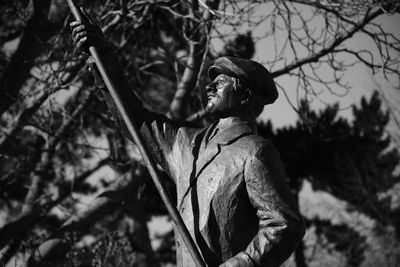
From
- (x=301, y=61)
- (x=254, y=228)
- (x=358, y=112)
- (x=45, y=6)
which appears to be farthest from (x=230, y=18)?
(x=358, y=112)

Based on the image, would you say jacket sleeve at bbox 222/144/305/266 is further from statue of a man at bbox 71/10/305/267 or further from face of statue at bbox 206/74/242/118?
face of statue at bbox 206/74/242/118

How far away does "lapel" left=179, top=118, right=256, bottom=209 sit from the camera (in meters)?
3.18

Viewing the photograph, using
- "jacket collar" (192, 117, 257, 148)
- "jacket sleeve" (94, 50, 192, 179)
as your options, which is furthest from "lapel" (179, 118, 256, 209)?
"jacket sleeve" (94, 50, 192, 179)

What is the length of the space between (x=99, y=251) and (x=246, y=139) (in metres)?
4.38

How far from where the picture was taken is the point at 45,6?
331 inches

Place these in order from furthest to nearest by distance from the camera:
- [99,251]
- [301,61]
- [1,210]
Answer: [1,210] → [301,61] → [99,251]

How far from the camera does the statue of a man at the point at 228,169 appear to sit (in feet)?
9.25

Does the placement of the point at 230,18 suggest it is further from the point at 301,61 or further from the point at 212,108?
the point at 212,108

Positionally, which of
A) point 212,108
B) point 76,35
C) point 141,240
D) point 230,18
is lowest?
point 212,108

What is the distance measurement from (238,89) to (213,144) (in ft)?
1.06

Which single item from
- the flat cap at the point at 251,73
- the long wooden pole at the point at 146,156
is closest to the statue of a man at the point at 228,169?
the flat cap at the point at 251,73

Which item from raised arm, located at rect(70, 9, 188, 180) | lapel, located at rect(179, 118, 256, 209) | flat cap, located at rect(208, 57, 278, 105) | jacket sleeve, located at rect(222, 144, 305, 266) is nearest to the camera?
jacket sleeve, located at rect(222, 144, 305, 266)

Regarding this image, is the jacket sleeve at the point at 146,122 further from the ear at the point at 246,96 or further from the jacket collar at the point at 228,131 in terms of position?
the ear at the point at 246,96

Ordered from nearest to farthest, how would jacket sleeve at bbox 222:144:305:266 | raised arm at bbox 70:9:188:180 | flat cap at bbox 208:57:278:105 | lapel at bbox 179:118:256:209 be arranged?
jacket sleeve at bbox 222:144:305:266 → lapel at bbox 179:118:256:209 → flat cap at bbox 208:57:278:105 → raised arm at bbox 70:9:188:180
